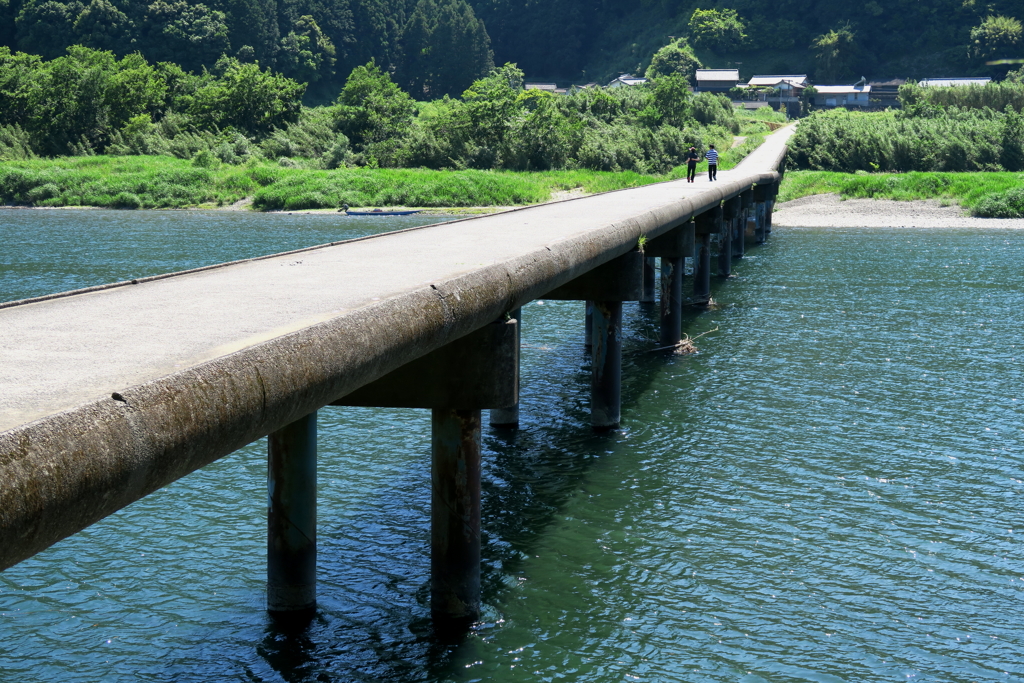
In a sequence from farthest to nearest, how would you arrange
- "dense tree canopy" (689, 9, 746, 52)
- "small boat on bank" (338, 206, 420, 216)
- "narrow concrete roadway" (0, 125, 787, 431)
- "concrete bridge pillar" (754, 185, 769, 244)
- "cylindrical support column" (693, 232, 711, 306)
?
"dense tree canopy" (689, 9, 746, 52) → "small boat on bank" (338, 206, 420, 216) → "concrete bridge pillar" (754, 185, 769, 244) → "cylindrical support column" (693, 232, 711, 306) → "narrow concrete roadway" (0, 125, 787, 431)

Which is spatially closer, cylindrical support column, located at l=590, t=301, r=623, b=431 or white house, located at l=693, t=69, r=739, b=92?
cylindrical support column, located at l=590, t=301, r=623, b=431

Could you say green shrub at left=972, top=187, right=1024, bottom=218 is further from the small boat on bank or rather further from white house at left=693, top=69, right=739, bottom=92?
white house at left=693, top=69, right=739, bottom=92

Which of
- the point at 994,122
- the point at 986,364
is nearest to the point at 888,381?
the point at 986,364

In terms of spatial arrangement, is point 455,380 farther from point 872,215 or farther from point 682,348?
point 872,215

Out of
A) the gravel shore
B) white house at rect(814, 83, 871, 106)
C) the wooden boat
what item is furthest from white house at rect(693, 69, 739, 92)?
the wooden boat

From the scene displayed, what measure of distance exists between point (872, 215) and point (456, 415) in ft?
168

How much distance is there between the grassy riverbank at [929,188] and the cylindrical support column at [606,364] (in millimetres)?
45395

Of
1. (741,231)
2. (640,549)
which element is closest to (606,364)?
(640,549)

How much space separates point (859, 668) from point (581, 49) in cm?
15097

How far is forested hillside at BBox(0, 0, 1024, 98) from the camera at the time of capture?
351 ft

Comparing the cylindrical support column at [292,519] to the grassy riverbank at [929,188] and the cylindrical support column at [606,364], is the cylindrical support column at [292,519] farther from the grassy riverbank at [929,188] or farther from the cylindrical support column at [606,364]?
the grassy riverbank at [929,188]

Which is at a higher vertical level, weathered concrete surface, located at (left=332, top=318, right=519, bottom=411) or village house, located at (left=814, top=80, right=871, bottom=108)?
village house, located at (left=814, top=80, right=871, bottom=108)

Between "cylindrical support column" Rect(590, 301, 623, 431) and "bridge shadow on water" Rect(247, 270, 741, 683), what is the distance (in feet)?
1.01

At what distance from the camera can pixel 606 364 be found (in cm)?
1622
